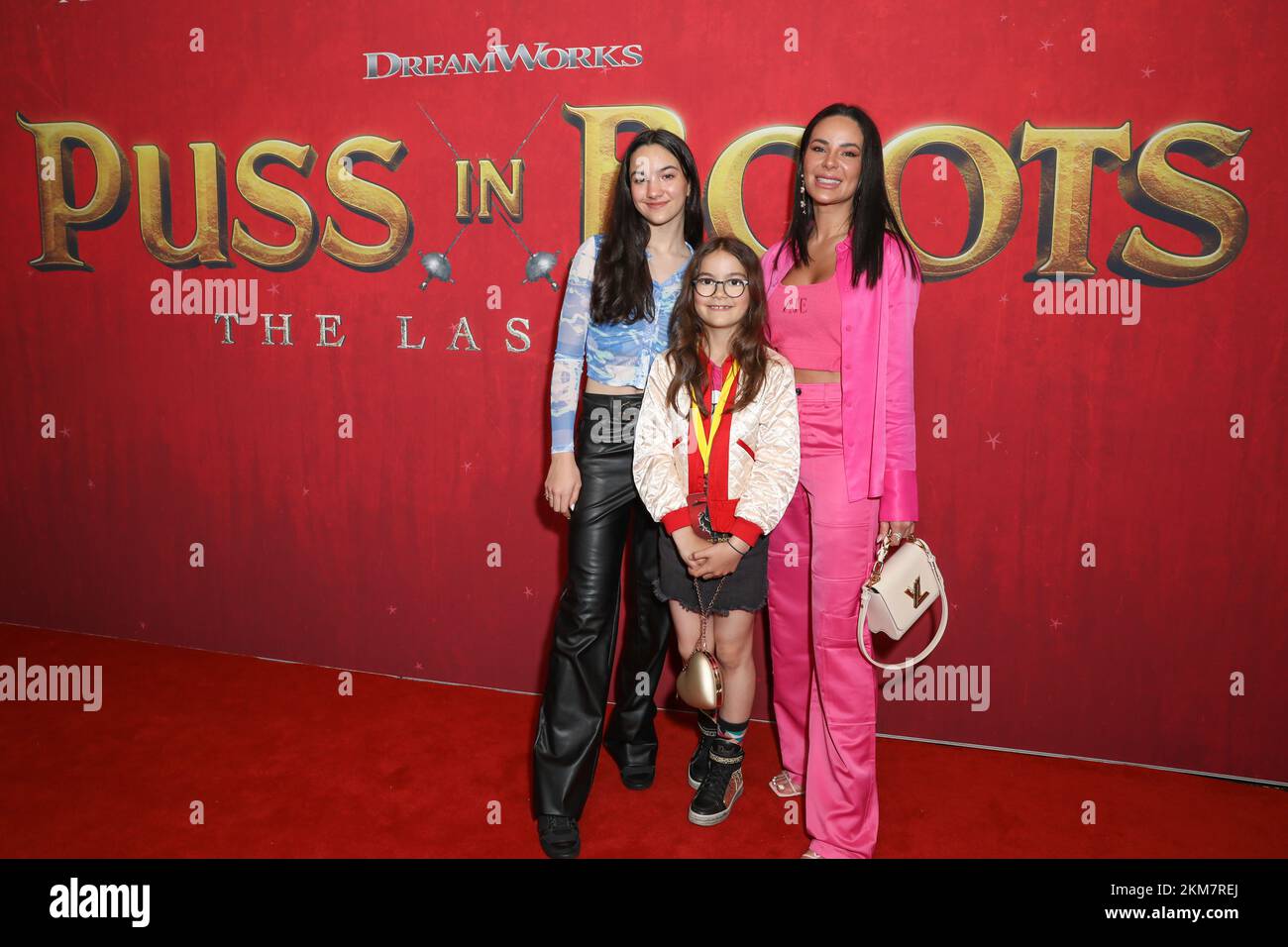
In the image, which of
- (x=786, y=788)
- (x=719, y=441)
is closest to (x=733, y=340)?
(x=719, y=441)

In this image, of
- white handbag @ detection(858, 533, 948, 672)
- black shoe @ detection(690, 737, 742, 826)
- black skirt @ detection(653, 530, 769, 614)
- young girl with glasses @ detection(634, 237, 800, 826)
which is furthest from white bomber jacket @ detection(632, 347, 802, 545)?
black shoe @ detection(690, 737, 742, 826)

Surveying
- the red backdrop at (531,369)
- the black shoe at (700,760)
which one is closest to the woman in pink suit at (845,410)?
the black shoe at (700,760)

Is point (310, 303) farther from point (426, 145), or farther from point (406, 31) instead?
point (406, 31)

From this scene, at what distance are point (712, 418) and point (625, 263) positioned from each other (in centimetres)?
44

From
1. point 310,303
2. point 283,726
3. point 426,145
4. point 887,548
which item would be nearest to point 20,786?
point 283,726

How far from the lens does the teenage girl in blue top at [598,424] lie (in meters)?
2.31

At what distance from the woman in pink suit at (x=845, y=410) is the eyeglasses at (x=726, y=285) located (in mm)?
157

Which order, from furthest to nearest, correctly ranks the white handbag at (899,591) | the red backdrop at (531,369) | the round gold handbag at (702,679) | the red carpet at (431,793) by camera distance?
the red backdrop at (531,369), the red carpet at (431,793), the round gold handbag at (702,679), the white handbag at (899,591)

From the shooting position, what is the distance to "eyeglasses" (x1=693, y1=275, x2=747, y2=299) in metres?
2.22

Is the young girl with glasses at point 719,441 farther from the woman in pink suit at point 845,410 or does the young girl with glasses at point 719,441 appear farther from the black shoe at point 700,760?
the black shoe at point 700,760

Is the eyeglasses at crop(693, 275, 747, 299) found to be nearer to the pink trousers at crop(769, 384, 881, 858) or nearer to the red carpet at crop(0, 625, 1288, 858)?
the pink trousers at crop(769, 384, 881, 858)

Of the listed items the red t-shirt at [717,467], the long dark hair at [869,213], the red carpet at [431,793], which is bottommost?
the red carpet at [431,793]

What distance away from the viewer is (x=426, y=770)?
278 centimetres

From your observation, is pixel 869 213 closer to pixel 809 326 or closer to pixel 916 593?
pixel 809 326
